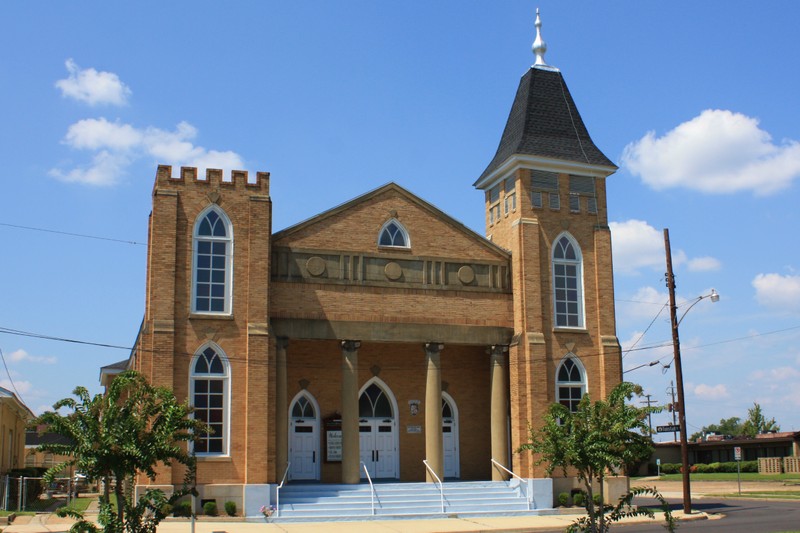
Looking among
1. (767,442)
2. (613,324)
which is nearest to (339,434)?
(613,324)

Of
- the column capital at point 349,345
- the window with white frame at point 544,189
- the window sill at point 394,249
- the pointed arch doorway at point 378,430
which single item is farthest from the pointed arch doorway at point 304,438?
the window with white frame at point 544,189

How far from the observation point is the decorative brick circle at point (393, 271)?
2992 centimetres

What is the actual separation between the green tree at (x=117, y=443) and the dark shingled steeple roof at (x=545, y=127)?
19.0m

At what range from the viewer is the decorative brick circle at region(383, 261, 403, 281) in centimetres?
2992

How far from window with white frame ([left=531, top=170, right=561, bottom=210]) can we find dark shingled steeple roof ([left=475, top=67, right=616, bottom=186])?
69 centimetres

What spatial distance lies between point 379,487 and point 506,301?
7888 millimetres

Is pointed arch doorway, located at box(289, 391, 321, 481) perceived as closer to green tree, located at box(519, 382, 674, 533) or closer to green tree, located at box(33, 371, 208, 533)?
green tree, located at box(519, 382, 674, 533)

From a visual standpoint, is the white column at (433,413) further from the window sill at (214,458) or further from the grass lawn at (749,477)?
the grass lawn at (749,477)

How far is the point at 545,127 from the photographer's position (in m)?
33.1

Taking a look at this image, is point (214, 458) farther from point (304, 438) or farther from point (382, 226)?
point (382, 226)


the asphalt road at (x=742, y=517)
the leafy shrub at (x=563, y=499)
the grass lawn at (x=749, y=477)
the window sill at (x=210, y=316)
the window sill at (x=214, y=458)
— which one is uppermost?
the window sill at (x=210, y=316)

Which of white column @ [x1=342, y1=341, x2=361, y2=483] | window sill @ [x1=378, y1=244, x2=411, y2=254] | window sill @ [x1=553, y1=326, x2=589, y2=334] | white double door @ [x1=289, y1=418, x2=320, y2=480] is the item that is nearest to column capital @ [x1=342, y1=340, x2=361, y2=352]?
white column @ [x1=342, y1=341, x2=361, y2=483]

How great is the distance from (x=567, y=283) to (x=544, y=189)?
343cm

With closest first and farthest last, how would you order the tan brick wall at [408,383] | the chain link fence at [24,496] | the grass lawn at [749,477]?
the chain link fence at [24,496] < the tan brick wall at [408,383] < the grass lawn at [749,477]
